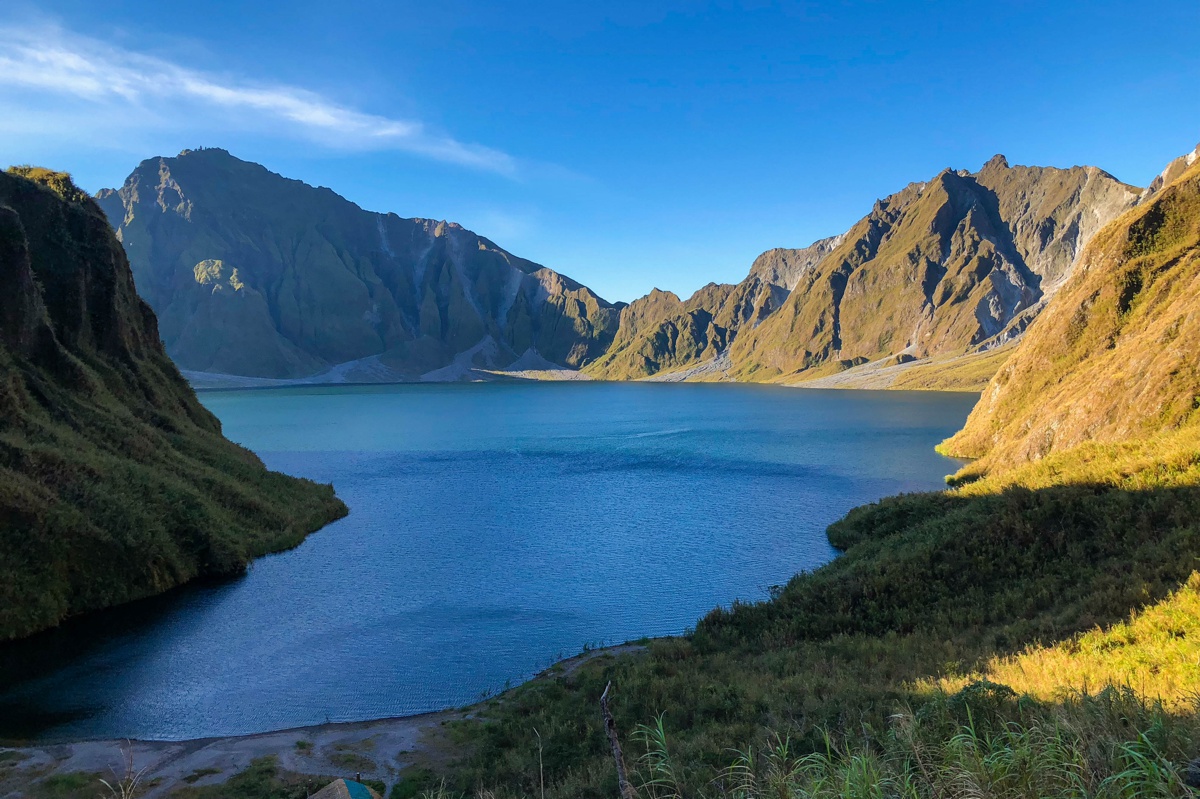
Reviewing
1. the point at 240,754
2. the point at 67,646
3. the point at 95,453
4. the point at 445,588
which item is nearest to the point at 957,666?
the point at 240,754

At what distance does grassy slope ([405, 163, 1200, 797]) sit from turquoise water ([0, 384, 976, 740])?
634cm

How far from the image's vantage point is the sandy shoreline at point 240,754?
710 inches

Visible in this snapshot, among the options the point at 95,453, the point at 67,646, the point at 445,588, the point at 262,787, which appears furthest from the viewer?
the point at 95,453

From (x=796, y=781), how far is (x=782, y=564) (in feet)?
106

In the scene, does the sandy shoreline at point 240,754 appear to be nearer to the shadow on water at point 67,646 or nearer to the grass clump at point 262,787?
the grass clump at point 262,787

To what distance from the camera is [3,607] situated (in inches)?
1123

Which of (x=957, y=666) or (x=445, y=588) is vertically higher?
(x=957, y=666)

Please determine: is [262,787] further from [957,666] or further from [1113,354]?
[1113,354]

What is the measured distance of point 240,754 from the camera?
64.6 ft

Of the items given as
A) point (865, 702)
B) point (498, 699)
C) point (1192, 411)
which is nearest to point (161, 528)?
point (498, 699)

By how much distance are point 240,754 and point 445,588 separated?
18.1 meters

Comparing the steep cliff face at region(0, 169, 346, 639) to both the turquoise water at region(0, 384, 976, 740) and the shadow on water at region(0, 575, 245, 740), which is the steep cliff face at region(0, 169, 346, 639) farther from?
the turquoise water at region(0, 384, 976, 740)

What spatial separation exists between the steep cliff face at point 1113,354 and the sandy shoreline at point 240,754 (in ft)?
132

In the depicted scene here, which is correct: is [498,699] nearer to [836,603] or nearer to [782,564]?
[836,603]
